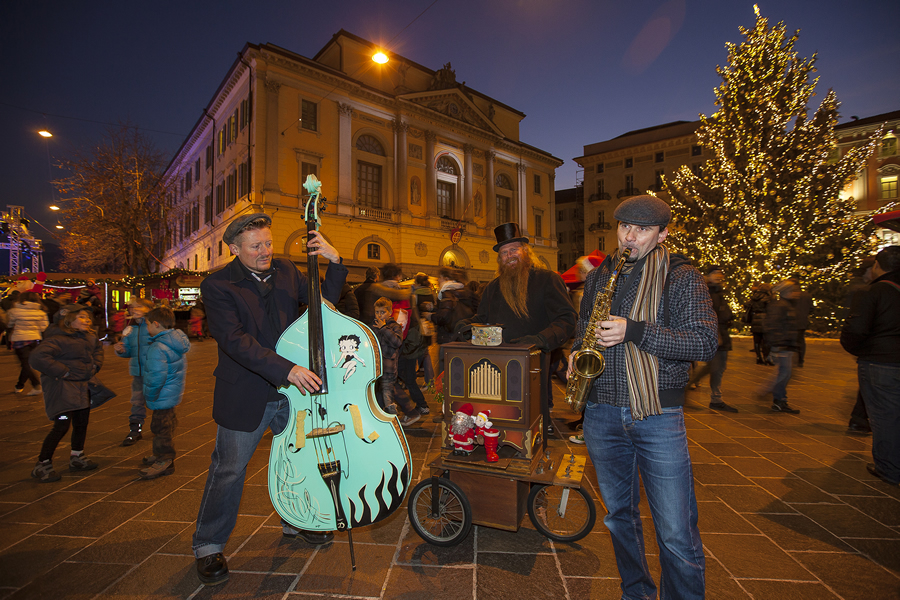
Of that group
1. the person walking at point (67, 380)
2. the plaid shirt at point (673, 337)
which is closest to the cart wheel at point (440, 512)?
the plaid shirt at point (673, 337)

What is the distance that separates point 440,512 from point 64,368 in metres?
3.86

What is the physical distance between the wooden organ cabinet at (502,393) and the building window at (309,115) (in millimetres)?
24056

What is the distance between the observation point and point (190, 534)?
114 inches

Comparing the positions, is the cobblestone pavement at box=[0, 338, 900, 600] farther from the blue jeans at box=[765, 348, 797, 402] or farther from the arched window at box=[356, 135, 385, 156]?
the arched window at box=[356, 135, 385, 156]

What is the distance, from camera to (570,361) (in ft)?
6.59

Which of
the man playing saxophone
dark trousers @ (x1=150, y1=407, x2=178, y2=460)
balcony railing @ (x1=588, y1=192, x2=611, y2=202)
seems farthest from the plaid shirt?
balcony railing @ (x1=588, y1=192, x2=611, y2=202)

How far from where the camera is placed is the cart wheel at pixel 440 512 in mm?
2648

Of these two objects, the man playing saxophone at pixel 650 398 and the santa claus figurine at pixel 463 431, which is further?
the santa claus figurine at pixel 463 431

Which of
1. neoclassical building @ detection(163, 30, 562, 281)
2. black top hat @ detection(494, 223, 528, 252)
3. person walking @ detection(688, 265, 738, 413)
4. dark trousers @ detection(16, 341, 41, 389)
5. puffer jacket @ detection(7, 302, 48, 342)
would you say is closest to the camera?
black top hat @ detection(494, 223, 528, 252)

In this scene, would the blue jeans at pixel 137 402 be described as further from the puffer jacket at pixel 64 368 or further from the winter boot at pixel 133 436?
the puffer jacket at pixel 64 368

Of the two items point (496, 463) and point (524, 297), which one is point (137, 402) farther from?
point (524, 297)

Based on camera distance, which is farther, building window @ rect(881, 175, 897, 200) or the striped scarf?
building window @ rect(881, 175, 897, 200)

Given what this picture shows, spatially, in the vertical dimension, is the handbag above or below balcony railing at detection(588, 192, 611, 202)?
below

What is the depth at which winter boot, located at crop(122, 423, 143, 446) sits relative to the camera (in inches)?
189
